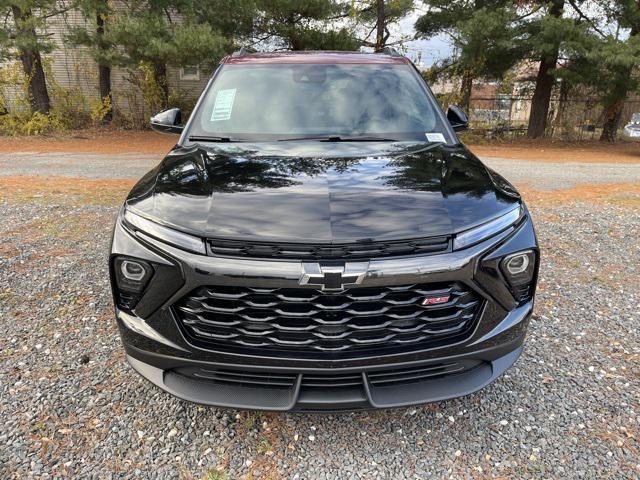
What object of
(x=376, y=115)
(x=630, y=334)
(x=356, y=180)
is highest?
(x=376, y=115)

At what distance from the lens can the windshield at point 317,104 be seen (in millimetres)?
3055

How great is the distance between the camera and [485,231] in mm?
2012

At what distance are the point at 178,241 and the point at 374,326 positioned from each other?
2.92 feet

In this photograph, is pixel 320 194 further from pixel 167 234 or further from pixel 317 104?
pixel 317 104

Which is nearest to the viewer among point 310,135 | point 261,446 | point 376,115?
point 261,446

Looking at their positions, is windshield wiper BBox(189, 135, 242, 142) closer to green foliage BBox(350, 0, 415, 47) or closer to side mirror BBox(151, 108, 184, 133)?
side mirror BBox(151, 108, 184, 133)

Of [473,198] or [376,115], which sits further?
[376,115]

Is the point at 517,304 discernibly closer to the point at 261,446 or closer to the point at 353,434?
the point at 353,434

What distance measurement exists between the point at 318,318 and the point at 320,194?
1.86ft

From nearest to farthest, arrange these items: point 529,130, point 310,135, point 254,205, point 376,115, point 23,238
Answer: point 254,205
point 310,135
point 376,115
point 23,238
point 529,130

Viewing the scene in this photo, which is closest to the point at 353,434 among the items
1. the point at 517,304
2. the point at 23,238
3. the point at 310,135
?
the point at 517,304

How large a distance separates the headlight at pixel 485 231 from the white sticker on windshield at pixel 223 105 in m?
1.89

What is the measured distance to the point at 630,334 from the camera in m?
3.29

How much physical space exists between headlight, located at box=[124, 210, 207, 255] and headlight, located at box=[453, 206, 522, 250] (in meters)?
1.06
